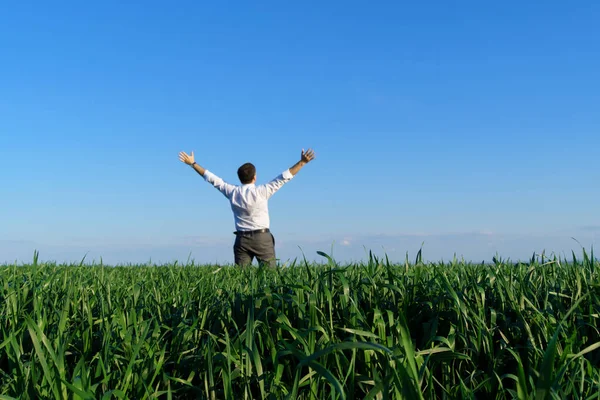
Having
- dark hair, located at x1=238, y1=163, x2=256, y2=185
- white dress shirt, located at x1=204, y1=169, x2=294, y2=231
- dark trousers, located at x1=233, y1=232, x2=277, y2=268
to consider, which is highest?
dark hair, located at x1=238, y1=163, x2=256, y2=185

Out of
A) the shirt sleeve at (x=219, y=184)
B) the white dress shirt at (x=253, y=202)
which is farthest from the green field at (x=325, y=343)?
the shirt sleeve at (x=219, y=184)

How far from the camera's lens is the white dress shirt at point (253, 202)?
9422 millimetres

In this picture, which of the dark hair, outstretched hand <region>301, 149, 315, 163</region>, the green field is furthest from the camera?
the dark hair

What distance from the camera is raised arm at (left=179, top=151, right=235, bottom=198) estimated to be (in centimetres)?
981

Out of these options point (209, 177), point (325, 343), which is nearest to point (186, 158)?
point (209, 177)

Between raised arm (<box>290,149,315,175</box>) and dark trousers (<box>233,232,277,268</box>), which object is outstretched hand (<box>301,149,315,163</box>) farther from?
dark trousers (<box>233,232,277,268</box>)

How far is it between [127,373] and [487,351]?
5.07 feet

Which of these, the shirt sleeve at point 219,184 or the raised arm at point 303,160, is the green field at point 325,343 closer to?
the raised arm at point 303,160

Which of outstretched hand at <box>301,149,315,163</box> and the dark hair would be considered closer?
outstretched hand at <box>301,149,315,163</box>

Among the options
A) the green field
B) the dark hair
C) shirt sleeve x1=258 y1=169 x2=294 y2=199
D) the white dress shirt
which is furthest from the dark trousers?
the green field

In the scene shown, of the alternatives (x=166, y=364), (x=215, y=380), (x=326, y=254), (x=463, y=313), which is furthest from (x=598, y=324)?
(x=166, y=364)

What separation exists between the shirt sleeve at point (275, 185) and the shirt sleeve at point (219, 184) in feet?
2.07

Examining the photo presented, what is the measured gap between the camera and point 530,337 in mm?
2412

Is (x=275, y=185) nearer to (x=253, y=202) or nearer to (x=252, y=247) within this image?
(x=253, y=202)
